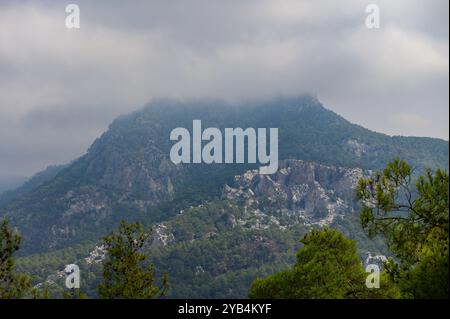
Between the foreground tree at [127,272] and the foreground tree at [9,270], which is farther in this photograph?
the foreground tree at [127,272]

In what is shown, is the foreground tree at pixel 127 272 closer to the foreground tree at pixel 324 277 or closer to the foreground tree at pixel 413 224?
the foreground tree at pixel 324 277

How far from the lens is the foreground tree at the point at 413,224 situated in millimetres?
18422

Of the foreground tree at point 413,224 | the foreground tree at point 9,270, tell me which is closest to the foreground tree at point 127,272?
the foreground tree at point 9,270

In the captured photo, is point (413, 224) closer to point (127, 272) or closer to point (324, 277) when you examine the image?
point (324, 277)

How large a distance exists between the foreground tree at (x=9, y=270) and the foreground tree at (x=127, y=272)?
4.29m

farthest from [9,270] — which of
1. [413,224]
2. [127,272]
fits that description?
[413,224]

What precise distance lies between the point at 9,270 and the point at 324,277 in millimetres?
16819

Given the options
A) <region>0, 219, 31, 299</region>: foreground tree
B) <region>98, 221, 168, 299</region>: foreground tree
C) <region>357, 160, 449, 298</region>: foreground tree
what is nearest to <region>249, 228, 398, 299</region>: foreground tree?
<region>357, 160, 449, 298</region>: foreground tree

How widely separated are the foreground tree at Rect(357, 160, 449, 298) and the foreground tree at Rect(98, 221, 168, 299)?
43.5ft

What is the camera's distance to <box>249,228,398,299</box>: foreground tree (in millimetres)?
21438

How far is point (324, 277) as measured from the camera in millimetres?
21828
